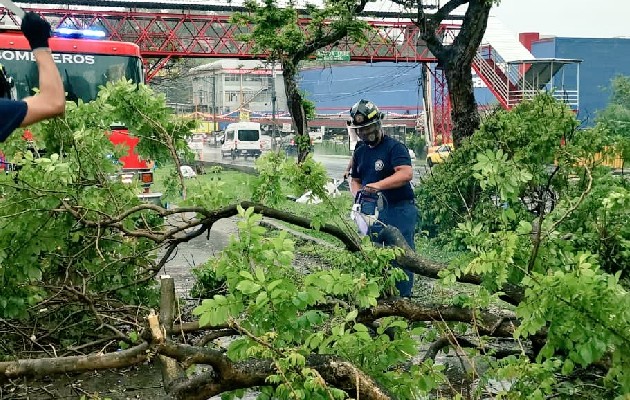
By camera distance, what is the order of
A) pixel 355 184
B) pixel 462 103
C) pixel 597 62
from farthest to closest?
pixel 597 62, pixel 462 103, pixel 355 184

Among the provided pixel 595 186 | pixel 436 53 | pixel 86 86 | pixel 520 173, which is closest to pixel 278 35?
pixel 436 53

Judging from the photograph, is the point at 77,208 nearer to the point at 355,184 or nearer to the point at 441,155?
the point at 355,184

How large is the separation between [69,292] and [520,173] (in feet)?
8.67

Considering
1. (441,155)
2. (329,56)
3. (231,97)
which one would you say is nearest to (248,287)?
(441,155)

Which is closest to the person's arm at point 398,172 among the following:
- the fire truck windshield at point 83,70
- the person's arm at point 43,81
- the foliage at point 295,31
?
the person's arm at point 43,81

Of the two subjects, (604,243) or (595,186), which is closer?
(604,243)

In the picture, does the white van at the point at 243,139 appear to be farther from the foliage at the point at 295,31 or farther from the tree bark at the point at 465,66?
the tree bark at the point at 465,66

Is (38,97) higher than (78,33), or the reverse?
(78,33)

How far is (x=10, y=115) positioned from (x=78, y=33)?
10618 mm

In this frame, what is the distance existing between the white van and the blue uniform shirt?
1636 inches

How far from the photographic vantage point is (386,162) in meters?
7.48

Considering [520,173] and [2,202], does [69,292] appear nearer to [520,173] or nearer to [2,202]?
[2,202]

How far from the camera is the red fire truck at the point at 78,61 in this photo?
517 inches

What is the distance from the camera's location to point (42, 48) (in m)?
3.43
